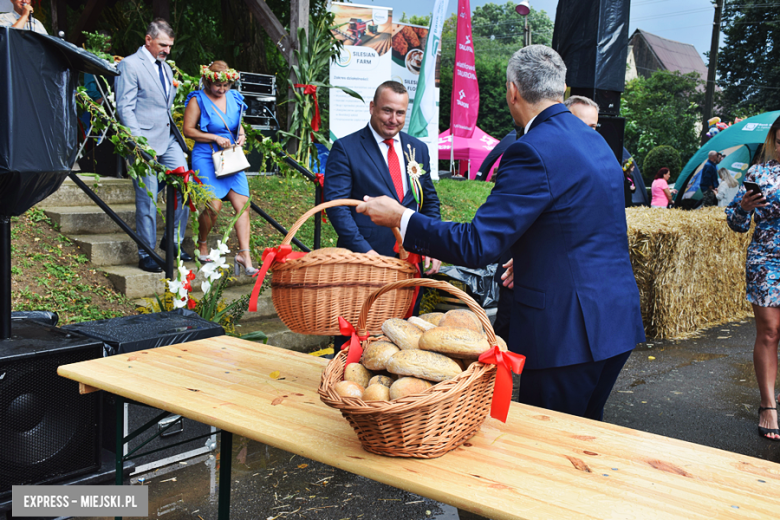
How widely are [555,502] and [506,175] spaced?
1.09 meters

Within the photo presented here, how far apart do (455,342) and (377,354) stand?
0.20 metres

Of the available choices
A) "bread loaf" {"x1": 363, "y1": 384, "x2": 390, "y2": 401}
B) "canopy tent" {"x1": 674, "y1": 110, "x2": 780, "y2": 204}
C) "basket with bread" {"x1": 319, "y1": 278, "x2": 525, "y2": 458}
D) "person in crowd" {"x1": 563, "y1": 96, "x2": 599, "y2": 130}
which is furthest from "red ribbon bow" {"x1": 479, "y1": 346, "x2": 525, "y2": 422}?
"canopy tent" {"x1": 674, "y1": 110, "x2": 780, "y2": 204}

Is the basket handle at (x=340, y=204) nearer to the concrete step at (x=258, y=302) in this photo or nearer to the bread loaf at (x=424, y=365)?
the bread loaf at (x=424, y=365)

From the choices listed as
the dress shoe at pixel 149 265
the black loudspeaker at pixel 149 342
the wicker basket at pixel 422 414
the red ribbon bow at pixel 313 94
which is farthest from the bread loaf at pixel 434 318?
the red ribbon bow at pixel 313 94

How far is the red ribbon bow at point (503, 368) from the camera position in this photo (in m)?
1.46

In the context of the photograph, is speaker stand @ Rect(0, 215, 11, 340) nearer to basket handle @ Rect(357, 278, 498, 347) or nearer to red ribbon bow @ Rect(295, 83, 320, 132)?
basket handle @ Rect(357, 278, 498, 347)

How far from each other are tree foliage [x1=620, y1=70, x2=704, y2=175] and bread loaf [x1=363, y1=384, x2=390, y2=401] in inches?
1366

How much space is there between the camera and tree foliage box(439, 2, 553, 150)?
47031 mm

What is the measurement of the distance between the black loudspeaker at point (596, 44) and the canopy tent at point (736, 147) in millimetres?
7741

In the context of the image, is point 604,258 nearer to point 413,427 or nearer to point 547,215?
point 547,215

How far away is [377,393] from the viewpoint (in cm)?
141

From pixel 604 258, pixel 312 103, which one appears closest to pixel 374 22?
pixel 312 103

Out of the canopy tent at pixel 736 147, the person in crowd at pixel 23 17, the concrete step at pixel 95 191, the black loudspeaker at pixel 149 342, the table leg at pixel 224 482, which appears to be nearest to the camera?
the table leg at pixel 224 482

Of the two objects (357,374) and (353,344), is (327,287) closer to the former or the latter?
(353,344)
